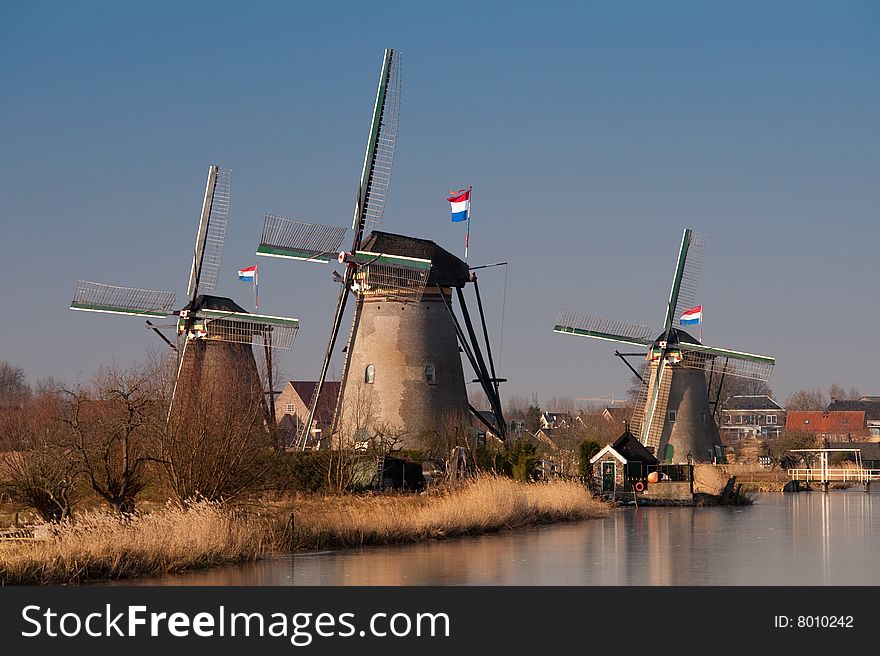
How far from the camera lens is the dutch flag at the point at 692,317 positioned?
52.8 metres

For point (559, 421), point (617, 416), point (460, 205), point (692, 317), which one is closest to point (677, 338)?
point (692, 317)

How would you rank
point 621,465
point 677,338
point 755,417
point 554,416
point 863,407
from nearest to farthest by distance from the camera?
point 621,465, point 677,338, point 863,407, point 755,417, point 554,416

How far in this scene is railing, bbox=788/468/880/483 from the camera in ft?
185

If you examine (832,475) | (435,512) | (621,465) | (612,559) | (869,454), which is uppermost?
(869,454)

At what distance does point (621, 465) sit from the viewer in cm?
4322

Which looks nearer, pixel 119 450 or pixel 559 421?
pixel 119 450

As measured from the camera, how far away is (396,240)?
126 ft

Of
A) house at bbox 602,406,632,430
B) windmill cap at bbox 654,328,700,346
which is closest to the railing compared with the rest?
windmill cap at bbox 654,328,700,346

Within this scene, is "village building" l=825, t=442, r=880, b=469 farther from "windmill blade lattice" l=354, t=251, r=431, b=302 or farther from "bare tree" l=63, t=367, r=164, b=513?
"bare tree" l=63, t=367, r=164, b=513

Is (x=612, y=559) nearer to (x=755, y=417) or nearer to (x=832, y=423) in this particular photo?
(x=832, y=423)

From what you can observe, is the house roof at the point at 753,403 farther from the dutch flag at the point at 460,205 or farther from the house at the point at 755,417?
the dutch flag at the point at 460,205

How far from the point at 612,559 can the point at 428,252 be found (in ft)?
54.8

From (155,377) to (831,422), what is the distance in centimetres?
7292
